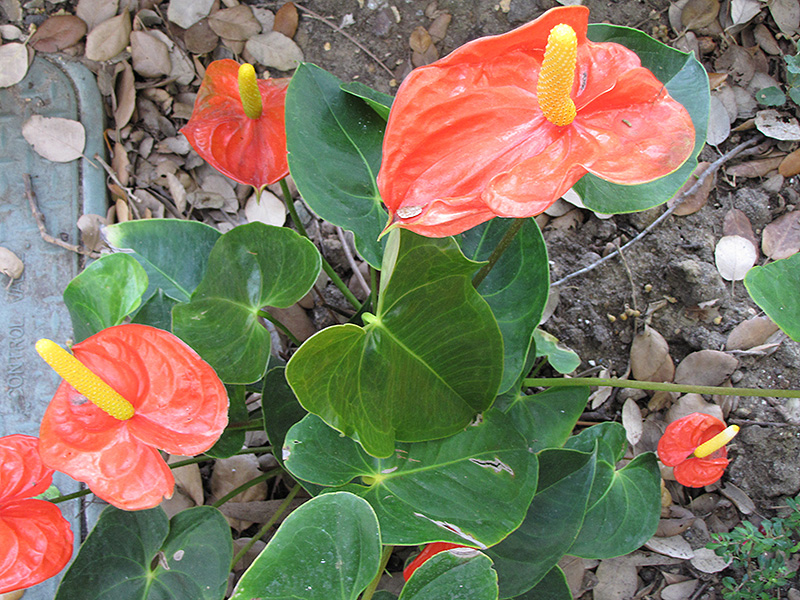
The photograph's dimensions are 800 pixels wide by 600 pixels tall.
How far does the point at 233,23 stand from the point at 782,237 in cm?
136

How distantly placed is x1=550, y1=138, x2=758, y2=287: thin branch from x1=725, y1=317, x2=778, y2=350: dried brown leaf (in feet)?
0.92

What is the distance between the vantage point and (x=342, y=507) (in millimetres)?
679

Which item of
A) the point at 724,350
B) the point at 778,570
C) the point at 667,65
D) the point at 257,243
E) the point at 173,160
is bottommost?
the point at 778,570

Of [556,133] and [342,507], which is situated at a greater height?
[556,133]

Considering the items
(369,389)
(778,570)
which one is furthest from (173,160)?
(778,570)

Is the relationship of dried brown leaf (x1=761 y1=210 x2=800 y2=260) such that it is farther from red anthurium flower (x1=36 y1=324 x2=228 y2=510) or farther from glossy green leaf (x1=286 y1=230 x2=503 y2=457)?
red anthurium flower (x1=36 y1=324 x2=228 y2=510)

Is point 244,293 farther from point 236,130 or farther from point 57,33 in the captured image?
point 57,33

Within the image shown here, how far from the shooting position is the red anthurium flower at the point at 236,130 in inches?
39.1

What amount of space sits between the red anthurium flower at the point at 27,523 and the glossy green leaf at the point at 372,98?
0.63 meters

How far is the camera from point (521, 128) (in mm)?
615

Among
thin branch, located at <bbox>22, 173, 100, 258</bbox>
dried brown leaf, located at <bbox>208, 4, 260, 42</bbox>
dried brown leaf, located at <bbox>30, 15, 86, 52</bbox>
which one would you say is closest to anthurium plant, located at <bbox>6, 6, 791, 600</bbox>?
thin branch, located at <bbox>22, 173, 100, 258</bbox>

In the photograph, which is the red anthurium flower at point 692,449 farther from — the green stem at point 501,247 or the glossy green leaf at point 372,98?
the glossy green leaf at point 372,98

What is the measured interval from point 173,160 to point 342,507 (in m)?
1.07

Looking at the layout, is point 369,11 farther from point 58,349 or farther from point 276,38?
point 58,349
